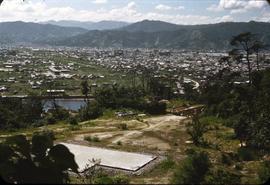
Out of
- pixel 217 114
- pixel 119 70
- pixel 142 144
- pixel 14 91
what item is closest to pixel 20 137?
pixel 142 144

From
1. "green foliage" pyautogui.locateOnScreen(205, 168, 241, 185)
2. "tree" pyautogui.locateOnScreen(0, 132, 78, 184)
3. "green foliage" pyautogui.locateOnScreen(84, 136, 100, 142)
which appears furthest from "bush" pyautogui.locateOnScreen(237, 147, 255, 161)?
"tree" pyautogui.locateOnScreen(0, 132, 78, 184)

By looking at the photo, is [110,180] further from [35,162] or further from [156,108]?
[156,108]

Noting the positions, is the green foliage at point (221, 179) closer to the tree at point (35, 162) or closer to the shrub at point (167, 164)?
the shrub at point (167, 164)

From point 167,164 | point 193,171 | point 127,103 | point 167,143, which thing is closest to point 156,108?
point 127,103

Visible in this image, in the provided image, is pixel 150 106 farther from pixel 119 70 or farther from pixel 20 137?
pixel 119 70

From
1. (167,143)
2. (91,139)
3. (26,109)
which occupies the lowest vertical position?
(26,109)
